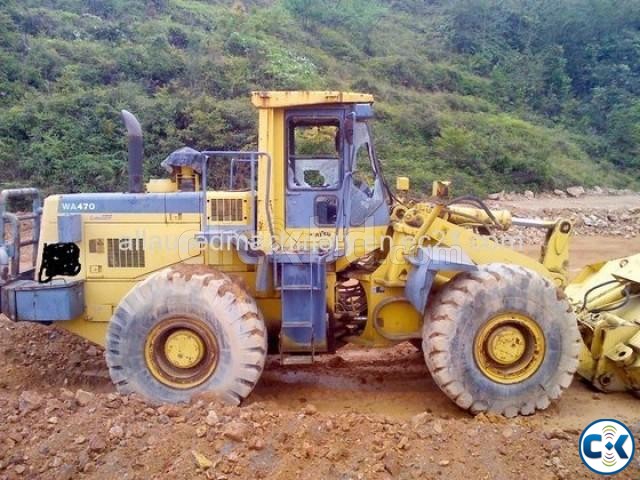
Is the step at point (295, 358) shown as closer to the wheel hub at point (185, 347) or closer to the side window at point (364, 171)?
the wheel hub at point (185, 347)

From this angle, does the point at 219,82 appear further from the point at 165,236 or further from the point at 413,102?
the point at 165,236

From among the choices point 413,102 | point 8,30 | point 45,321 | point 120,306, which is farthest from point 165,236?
point 413,102

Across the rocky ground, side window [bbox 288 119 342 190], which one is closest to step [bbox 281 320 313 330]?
side window [bbox 288 119 342 190]

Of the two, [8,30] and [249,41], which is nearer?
[8,30]

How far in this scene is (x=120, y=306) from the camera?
6246 millimetres

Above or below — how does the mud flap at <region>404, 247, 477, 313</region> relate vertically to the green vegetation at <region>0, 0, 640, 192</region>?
below

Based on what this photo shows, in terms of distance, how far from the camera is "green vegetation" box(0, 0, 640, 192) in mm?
19797

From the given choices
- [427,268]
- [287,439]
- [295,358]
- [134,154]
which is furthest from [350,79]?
[287,439]

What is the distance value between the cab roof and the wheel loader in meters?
0.01

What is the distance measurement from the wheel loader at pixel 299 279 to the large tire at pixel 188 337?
1cm

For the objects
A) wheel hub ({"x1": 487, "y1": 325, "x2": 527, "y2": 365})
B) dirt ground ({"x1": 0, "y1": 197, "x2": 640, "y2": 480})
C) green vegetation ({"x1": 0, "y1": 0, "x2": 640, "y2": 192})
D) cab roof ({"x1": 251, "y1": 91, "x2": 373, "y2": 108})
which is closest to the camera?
dirt ground ({"x1": 0, "y1": 197, "x2": 640, "y2": 480})

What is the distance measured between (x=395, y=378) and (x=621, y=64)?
35817 millimetres

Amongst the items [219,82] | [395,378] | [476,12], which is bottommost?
[395,378]

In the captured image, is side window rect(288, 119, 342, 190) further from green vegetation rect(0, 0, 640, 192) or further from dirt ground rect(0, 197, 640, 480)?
green vegetation rect(0, 0, 640, 192)
